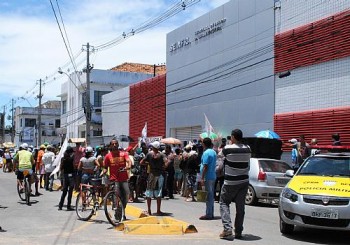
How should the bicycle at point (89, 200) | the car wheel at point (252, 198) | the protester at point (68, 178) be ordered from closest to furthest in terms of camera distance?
the bicycle at point (89, 200) < the protester at point (68, 178) < the car wheel at point (252, 198)

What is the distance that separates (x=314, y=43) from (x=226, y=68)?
21.2 feet

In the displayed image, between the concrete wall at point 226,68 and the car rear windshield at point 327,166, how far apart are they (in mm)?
12353

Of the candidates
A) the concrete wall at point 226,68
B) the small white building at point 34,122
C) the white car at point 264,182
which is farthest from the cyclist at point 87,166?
the small white building at point 34,122

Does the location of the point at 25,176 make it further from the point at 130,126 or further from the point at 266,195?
the point at 130,126

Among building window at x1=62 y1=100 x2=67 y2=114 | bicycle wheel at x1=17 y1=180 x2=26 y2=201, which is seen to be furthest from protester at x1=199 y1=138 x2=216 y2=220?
building window at x1=62 y1=100 x2=67 y2=114

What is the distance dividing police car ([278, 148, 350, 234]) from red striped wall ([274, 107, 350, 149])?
9.26m

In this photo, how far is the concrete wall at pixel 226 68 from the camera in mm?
23219

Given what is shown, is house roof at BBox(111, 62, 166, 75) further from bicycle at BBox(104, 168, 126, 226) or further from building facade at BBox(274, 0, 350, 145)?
bicycle at BBox(104, 168, 126, 226)

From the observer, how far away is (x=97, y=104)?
177ft

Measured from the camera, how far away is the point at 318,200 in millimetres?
8734

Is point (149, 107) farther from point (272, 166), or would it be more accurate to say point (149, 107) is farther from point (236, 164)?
point (236, 164)

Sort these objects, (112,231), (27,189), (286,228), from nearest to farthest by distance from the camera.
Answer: (286,228) < (112,231) < (27,189)

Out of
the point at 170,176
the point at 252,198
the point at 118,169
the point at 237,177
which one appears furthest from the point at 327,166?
the point at 170,176

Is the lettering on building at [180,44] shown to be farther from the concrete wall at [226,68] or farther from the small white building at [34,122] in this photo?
the small white building at [34,122]
